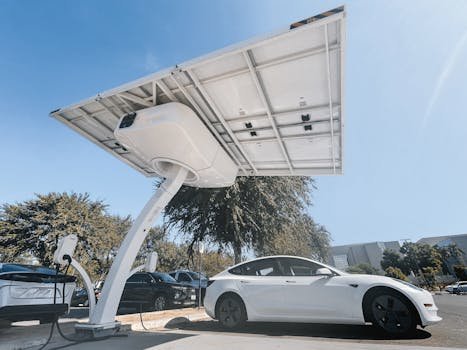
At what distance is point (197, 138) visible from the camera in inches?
235

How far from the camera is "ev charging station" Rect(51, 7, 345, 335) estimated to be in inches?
177

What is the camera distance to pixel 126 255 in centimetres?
530

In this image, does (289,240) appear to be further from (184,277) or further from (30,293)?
(30,293)

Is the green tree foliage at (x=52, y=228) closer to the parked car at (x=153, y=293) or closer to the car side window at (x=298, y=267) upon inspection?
the parked car at (x=153, y=293)

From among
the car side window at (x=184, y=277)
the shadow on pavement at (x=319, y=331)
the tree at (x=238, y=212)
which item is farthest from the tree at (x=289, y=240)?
the shadow on pavement at (x=319, y=331)

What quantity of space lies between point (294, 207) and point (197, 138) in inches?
421

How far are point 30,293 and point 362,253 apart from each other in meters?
82.1

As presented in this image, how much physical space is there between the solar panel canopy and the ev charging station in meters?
0.02

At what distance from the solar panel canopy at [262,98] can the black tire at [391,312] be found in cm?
361

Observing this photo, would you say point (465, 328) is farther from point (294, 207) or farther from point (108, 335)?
point (294, 207)

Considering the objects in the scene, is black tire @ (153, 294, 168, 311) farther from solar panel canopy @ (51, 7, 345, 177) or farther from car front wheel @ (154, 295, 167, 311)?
solar panel canopy @ (51, 7, 345, 177)

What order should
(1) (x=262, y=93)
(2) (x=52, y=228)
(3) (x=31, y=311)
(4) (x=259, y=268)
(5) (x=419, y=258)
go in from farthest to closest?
(5) (x=419, y=258) < (2) (x=52, y=228) < (4) (x=259, y=268) < (1) (x=262, y=93) < (3) (x=31, y=311)

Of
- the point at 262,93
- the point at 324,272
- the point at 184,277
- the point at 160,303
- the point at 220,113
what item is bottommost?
the point at 160,303

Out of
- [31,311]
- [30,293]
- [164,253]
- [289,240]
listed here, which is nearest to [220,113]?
[30,293]
